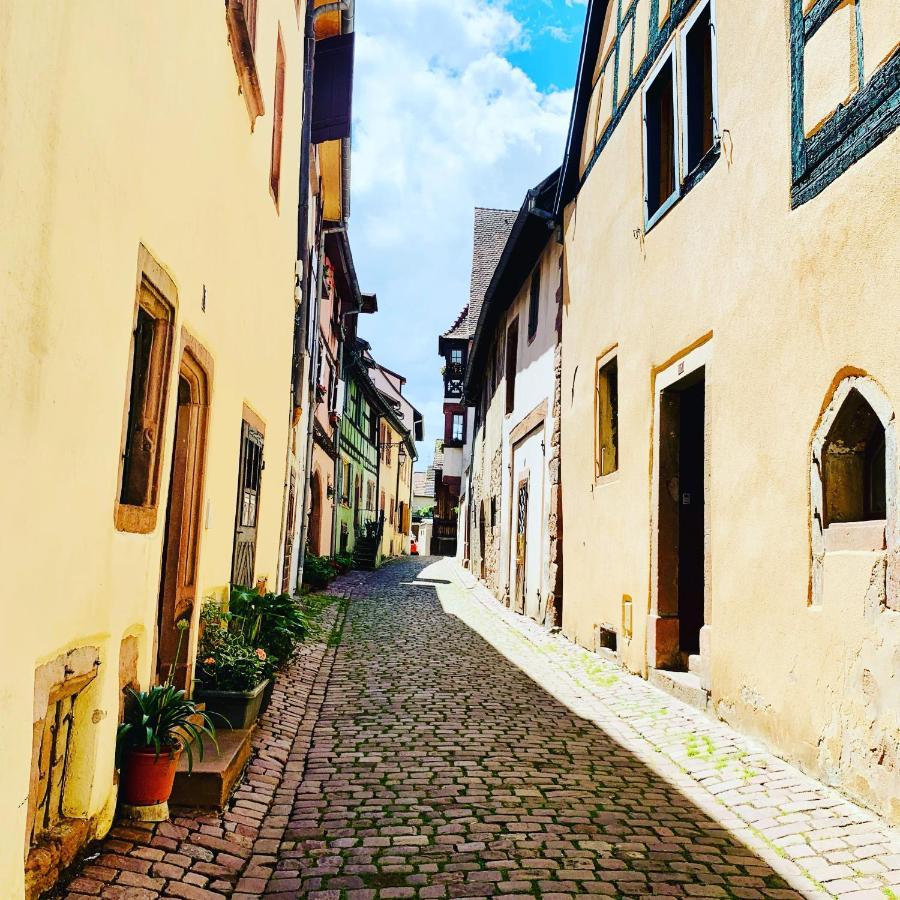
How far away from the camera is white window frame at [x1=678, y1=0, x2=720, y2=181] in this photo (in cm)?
658

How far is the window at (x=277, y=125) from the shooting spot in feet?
26.1

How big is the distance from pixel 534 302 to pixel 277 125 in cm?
653

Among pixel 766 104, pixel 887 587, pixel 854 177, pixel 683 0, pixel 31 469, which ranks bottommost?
pixel 887 587

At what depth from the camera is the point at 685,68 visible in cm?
729

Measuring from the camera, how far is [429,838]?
3.83 meters

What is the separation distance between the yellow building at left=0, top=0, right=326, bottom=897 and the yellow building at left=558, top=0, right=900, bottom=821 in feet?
11.3

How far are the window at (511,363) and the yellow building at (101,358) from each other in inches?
397

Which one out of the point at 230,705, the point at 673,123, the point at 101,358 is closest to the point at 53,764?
the point at 101,358

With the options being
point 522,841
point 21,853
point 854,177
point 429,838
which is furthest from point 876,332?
point 21,853

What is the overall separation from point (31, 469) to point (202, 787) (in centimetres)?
199

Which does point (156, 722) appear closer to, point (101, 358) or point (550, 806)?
point (101, 358)

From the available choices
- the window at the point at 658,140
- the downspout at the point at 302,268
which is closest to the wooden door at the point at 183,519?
the window at the point at 658,140

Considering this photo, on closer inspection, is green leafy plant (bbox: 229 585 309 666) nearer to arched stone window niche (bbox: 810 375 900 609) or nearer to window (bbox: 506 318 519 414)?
arched stone window niche (bbox: 810 375 900 609)

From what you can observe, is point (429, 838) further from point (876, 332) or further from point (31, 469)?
point (876, 332)
